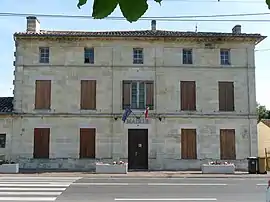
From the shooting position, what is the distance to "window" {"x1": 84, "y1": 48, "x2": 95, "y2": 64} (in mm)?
28312

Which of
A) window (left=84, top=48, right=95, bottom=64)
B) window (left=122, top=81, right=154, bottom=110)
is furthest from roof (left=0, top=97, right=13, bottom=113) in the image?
window (left=122, top=81, right=154, bottom=110)

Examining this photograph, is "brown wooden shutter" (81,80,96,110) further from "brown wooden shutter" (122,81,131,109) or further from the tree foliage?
the tree foliage

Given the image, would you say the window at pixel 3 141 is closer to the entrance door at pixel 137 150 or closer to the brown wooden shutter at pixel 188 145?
the entrance door at pixel 137 150

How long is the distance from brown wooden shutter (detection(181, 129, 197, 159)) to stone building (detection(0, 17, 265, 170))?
62mm

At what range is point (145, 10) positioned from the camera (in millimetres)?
1699

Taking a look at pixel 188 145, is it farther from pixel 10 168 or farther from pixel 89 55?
pixel 10 168

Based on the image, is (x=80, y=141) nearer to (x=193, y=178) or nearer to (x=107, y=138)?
(x=107, y=138)

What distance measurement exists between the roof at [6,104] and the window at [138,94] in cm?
716

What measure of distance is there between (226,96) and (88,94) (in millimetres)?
8728

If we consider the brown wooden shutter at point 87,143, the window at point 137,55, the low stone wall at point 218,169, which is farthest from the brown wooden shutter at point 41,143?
the low stone wall at point 218,169

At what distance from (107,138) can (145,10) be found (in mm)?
26122

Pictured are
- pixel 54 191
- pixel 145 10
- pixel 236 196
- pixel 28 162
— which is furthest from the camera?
pixel 28 162

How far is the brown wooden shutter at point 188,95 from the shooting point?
28.1m

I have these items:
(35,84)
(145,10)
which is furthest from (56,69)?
(145,10)
